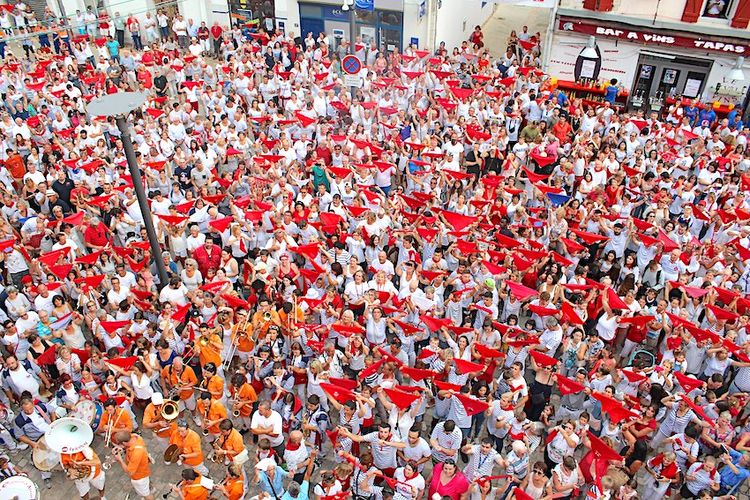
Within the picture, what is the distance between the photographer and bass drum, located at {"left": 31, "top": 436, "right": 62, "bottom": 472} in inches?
332

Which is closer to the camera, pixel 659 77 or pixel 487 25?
pixel 659 77

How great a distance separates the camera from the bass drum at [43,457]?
8.45 meters

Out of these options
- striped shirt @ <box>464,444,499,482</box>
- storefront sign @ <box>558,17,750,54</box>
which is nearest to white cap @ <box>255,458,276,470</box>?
striped shirt @ <box>464,444,499,482</box>

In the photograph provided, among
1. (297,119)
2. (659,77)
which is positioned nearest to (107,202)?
(297,119)

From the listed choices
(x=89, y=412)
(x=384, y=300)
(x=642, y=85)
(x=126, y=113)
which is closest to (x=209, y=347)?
(x=89, y=412)

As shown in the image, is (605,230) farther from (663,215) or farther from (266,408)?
(266,408)

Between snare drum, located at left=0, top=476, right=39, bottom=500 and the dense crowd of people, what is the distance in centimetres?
51

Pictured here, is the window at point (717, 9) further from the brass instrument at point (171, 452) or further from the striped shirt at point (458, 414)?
the brass instrument at point (171, 452)

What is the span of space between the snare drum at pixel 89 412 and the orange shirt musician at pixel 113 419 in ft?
0.85

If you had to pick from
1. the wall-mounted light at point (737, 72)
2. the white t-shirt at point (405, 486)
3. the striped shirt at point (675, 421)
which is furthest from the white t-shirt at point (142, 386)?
the wall-mounted light at point (737, 72)

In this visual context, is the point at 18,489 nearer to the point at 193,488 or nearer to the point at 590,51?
the point at 193,488

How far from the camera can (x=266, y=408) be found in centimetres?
791

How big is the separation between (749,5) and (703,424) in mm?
15604

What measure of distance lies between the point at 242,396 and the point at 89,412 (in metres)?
2.18
